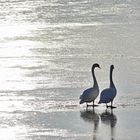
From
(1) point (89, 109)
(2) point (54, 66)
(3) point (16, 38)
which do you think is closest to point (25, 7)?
(3) point (16, 38)

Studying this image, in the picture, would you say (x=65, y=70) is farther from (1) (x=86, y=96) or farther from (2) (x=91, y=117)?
(2) (x=91, y=117)

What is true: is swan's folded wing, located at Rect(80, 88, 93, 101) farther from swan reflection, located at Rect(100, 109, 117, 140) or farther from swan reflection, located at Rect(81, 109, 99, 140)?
swan reflection, located at Rect(100, 109, 117, 140)

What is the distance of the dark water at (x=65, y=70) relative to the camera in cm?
1454

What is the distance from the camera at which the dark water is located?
1454 centimetres

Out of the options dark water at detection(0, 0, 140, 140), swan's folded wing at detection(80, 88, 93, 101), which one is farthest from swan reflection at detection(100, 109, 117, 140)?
swan's folded wing at detection(80, 88, 93, 101)

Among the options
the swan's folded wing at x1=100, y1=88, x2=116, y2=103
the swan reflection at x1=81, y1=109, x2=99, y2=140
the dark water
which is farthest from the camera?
the swan's folded wing at x1=100, y1=88, x2=116, y2=103

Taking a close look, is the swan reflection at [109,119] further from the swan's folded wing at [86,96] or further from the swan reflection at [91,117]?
the swan's folded wing at [86,96]

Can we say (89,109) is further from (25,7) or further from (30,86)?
(25,7)

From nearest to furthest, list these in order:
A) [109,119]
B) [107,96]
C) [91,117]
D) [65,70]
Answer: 1. [109,119]
2. [91,117]
3. [107,96]
4. [65,70]

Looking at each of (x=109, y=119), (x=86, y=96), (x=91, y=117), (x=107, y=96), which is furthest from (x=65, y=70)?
(x=109, y=119)

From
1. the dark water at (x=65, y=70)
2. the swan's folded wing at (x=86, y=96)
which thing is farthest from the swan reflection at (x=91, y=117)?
the swan's folded wing at (x=86, y=96)

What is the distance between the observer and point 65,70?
21375 mm

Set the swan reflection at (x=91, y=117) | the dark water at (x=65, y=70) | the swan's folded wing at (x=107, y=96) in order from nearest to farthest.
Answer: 1. the dark water at (x=65, y=70)
2. the swan reflection at (x=91, y=117)
3. the swan's folded wing at (x=107, y=96)

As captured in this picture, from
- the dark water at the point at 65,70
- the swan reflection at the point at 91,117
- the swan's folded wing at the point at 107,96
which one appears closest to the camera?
the dark water at the point at 65,70
